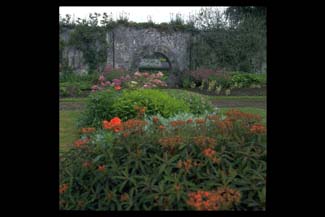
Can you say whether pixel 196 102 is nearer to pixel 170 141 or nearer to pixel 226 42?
pixel 170 141

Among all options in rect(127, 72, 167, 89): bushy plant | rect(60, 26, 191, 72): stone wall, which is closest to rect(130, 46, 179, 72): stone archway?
rect(60, 26, 191, 72): stone wall

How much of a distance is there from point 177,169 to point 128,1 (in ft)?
4.77

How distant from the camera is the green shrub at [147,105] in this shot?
21.0ft

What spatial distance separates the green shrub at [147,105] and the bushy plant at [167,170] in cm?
312

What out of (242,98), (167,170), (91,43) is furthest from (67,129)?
(91,43)

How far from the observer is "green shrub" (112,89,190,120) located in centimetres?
639

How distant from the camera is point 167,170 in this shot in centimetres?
268

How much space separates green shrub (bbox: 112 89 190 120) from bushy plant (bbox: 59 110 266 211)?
3.12 meters

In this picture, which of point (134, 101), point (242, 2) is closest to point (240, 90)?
point (134, 101)

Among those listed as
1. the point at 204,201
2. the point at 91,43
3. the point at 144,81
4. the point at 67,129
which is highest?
the point at 91,43

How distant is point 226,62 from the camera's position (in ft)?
57.5

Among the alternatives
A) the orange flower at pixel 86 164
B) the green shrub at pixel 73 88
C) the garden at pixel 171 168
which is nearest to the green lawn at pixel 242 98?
the green shrub at pixel 73 88

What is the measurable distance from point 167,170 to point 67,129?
17.3 ft

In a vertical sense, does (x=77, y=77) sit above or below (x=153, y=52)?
below
